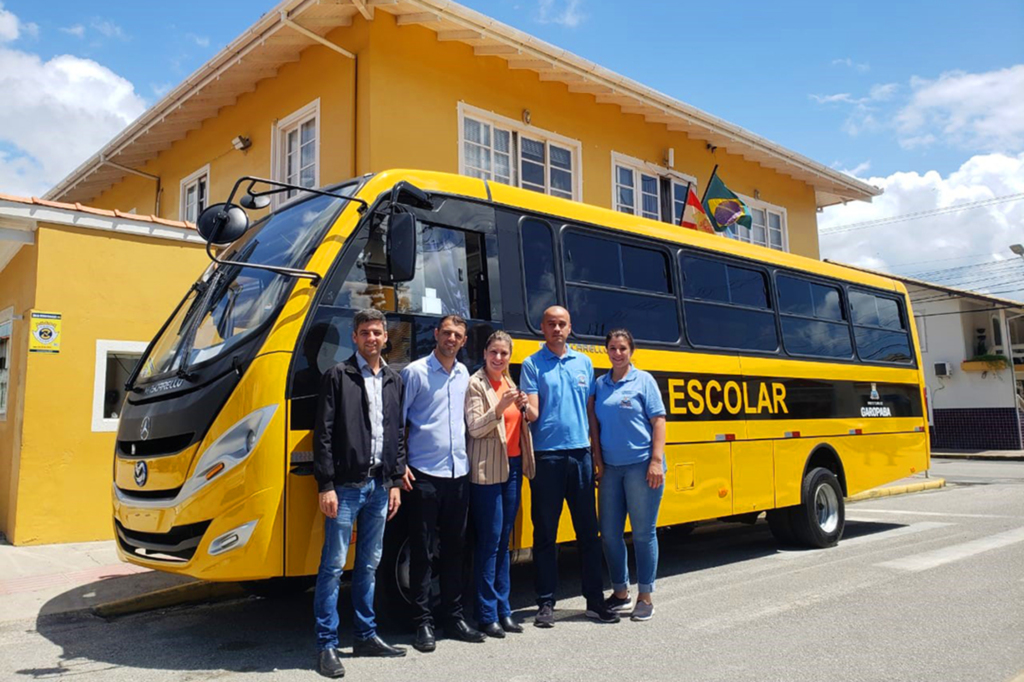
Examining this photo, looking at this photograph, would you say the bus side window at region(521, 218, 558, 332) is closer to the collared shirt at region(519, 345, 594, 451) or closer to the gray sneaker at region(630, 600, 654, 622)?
the collared shirt at region(519, 345, 594, 451)

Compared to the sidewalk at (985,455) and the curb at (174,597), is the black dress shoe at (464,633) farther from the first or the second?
the sidewalk at (985,455)

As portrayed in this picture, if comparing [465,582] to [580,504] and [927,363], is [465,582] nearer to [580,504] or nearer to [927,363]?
[580,504]

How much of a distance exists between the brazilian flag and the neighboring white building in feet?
Result: 43.7

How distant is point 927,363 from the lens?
27984mm

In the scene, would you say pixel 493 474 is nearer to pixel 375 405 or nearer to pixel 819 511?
pixel 375 405

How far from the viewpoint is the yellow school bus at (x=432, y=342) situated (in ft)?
15.4

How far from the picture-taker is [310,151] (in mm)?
11992

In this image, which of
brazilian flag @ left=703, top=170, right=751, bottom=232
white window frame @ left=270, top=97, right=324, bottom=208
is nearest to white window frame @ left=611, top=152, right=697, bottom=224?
brazilian flag @ left=703, top=170, right=751, bottom=232

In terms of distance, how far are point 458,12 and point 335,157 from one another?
2.57 m

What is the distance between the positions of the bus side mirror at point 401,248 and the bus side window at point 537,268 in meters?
1.26

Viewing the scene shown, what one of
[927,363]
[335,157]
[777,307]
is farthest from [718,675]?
[927,363]

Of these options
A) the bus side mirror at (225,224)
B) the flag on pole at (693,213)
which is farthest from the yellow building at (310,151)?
the bus side mirror at (225,224)

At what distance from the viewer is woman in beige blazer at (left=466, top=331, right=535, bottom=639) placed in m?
5.20

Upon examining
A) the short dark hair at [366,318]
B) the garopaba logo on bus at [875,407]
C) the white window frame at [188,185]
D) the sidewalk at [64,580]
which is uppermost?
the white window frame at [188,185]
